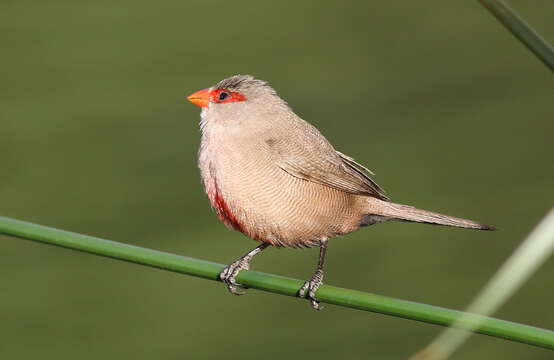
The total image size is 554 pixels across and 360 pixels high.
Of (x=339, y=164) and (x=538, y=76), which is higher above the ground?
(x=538, y=76)

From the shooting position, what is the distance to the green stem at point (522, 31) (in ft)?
4.37

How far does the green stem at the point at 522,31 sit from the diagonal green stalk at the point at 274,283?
55cm

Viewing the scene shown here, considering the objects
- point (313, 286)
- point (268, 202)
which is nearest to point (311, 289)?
point (313, 286)

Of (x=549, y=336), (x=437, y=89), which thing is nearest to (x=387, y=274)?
(x=437, y=89)

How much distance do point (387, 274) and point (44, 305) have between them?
1.62 metres

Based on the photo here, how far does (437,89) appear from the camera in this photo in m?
5.52

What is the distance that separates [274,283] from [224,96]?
1075 millimetres

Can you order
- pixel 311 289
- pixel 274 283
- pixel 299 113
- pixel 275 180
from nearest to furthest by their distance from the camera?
pixel 274 283 < pixel 311 289 < pixel 275 180 < pixel 299 113

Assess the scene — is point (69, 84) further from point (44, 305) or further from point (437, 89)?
point (437, 89)

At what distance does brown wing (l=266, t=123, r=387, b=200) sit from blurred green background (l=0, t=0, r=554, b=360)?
4.76 ft

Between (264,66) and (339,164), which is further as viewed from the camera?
(264,66)

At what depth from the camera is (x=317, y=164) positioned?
2957 millimetres

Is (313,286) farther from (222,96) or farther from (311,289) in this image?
(222,96)

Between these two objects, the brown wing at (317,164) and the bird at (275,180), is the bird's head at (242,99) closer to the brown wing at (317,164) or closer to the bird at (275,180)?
the bird at (275,180)
